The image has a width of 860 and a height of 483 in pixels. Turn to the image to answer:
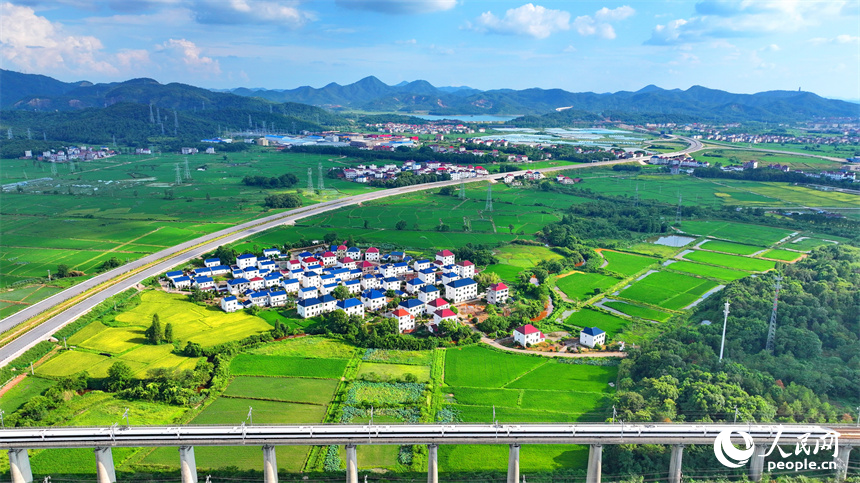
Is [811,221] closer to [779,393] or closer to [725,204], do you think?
[725,204]

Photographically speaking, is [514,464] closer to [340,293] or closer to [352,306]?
[352,306]

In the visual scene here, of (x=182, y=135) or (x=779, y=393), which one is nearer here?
(x=779, y=393)

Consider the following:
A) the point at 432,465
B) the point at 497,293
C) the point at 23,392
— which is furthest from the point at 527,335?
the point at 23,392

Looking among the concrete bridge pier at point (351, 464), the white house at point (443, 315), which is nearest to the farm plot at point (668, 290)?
the white house at point (443, 315)

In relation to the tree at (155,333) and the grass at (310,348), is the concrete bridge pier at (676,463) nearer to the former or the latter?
the grass at (310,348)

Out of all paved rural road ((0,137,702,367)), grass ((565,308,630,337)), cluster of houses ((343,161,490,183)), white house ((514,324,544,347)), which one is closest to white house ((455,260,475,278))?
grass ((565,308,630,337))

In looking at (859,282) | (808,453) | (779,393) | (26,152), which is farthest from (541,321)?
(26,152)

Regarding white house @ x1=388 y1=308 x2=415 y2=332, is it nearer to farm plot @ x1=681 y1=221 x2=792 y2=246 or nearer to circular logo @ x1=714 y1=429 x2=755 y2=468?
circular logo @ x1=714 y1=429 x2=755 y2=468
